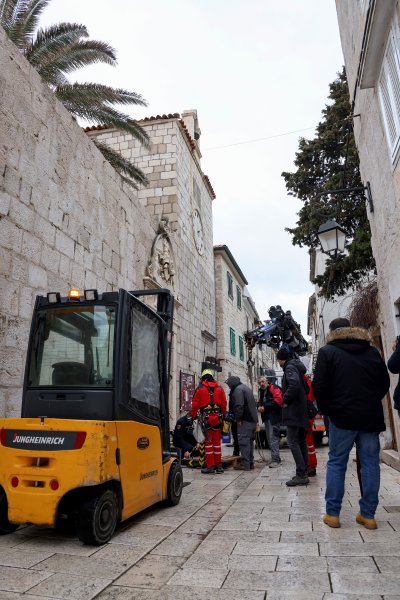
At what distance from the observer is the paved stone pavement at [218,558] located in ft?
7.92

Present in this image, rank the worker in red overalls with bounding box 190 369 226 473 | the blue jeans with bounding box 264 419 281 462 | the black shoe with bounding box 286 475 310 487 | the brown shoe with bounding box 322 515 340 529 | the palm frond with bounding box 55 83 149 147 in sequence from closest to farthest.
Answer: the brown shoe with bounding box 322 515 340 529 < the black shoe with bounding box 286 475 310 487 < the worker in red overalls with bounding box 190 369 226 473 < the blue jeans with bounding box 264 419 281 462 < the palm frond with bounding box 55 83 149 147

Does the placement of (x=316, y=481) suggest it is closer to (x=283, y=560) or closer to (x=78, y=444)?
(x=283, y=560)

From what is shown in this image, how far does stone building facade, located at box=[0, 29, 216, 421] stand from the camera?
5641 mm

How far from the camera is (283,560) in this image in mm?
2871

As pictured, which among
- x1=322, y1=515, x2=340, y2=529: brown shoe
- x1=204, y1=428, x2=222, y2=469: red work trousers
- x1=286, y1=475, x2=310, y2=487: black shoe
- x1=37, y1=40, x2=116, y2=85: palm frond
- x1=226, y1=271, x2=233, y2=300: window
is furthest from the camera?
x1=226, y1=271, x2=233, y2=300: window

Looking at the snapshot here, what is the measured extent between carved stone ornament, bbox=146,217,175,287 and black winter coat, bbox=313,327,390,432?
7.14m

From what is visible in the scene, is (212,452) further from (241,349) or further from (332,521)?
(241,349)

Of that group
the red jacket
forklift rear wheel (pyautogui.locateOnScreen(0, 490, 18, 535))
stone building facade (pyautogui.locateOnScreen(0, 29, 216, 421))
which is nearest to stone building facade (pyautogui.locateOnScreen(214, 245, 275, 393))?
stone building facade (pyautogui.locateOnScreen(0, 29, 216, 421))

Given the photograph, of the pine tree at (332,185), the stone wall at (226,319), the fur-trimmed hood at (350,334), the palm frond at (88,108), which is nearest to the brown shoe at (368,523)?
the fur-trimmed hood at (350,334)

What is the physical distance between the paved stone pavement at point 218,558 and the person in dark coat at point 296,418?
125 centimetres

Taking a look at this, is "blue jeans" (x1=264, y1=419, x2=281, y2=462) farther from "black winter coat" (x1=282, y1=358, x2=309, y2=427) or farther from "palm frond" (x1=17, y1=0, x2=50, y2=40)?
"palm frond" (x1=17, y1=0, x2=50, y2=40)

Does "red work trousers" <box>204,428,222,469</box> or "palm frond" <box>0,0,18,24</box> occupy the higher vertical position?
"palm frond" <box>0,0,18,24</box>

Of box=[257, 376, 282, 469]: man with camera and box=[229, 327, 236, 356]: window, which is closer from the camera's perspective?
box=[257, 376, 282, 469]: man with camera

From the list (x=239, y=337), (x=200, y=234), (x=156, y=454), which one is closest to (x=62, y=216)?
(x=156, y=454)
